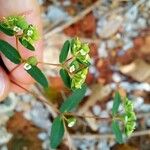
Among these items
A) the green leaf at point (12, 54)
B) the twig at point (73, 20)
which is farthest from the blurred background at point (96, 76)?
the green leaf at point (12, 54)

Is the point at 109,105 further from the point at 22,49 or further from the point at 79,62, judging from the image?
the point at 79,62

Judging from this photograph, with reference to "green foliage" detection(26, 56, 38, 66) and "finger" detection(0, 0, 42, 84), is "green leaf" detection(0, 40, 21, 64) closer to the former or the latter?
"green foliage" detection(26, 56, 38, 66)

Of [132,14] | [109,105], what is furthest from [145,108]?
[132,14]

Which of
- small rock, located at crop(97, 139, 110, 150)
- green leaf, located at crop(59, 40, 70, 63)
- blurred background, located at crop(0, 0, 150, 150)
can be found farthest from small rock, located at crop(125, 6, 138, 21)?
green leaf, located at crop(59, 40, 70, 63)

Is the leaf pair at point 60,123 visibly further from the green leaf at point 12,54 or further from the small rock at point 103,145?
the small rock at point 103,145

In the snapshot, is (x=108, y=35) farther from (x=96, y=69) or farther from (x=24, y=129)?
(x=24, y=129)

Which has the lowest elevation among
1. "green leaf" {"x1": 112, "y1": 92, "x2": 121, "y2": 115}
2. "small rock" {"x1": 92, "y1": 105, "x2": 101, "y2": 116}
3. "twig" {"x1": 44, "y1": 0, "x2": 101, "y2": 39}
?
"small rock" {"x1": 92, "y1": 105, "x2": 101, "y2": 116}

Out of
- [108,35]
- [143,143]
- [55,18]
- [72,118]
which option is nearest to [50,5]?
[55,18]
